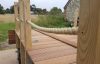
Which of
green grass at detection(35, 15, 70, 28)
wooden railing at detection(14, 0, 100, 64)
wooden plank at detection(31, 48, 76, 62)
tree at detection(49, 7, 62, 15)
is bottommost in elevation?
wooden plank at detection(31, 48, 76, 62)

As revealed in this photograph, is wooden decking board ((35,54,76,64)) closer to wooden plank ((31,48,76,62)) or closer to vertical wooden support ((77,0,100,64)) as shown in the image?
wooden plank ((31,48,76,62))

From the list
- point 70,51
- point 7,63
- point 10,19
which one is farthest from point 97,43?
point 10,19

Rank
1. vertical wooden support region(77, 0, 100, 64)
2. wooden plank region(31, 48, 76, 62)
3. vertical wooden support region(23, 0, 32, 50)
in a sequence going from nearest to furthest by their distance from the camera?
vertical wooden support region(77, 0, 100, 64), wooden plank region(31, 48, 76, 62), vertical wooden support region(23, 0, 32, 50)

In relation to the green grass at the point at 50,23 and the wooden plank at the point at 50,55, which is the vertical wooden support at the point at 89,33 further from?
the green grass at the point at 50,23

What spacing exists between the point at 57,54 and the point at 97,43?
55.9 inches

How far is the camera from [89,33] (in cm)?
45

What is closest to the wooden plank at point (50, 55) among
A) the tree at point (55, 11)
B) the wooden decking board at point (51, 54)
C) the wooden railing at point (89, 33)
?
the wooden decking board at point (51, 54)

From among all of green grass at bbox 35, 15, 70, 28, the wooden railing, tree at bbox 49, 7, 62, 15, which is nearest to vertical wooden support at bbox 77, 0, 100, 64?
the wooden railing

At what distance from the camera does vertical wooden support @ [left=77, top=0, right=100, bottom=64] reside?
422 millimetres

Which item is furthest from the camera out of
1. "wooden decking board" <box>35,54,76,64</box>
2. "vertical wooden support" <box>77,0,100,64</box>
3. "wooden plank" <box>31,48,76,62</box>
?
"wooden plank" <box>31,48,76,62</box>

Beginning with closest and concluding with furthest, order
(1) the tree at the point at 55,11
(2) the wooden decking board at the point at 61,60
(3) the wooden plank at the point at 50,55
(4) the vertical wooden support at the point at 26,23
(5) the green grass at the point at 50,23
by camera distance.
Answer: (2) the wooden decking board at the point at 61,60, (3) the wooden plank at the point at 50,55, (4) the vertical wooden support at the point at 26,23, (5) the green grass at the point at 50,23, (1) the tree at the point at 55,11

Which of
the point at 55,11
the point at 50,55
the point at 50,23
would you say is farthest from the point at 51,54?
the point at 55,11

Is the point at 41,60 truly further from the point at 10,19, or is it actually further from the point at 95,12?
the point at 10,19

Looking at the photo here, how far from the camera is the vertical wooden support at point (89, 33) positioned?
0.42 meters
